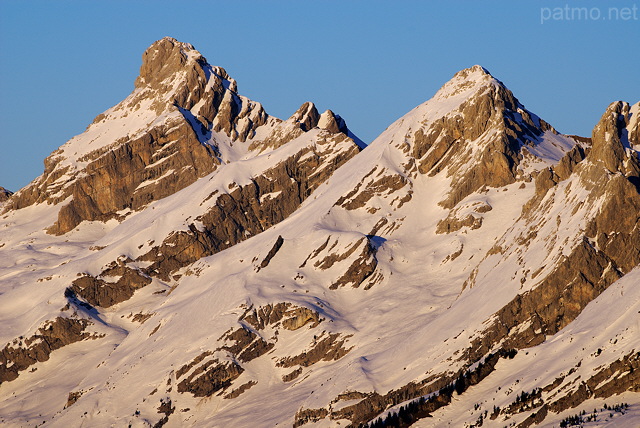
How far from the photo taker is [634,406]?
197 metres

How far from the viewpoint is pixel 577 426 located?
195375 mm

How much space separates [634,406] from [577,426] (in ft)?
25.1
